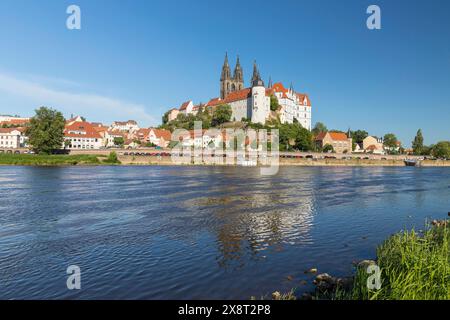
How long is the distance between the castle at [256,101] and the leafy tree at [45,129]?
83580mm

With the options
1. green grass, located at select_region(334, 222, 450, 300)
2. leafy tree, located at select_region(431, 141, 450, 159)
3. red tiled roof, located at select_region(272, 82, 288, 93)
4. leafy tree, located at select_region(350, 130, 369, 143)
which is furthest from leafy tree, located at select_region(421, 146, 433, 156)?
green grass, located at select_region(334, 222, 450, 300)

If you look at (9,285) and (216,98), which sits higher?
(216,98)

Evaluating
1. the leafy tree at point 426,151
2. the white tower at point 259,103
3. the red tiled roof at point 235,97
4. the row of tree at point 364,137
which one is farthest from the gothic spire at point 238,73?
the leafy tree at point 426,151

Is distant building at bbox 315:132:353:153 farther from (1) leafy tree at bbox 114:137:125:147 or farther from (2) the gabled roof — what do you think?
(1) leafy tree at bbox 114:137:125:147

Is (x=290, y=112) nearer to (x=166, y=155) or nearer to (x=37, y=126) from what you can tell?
(x=166, y=155)

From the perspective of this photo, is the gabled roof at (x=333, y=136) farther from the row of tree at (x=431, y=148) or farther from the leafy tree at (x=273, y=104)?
the row of tree at (x=431, y=148)

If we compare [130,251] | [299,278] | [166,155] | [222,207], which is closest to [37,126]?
[166,155]

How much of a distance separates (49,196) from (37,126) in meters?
63.7

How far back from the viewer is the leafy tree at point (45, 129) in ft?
279

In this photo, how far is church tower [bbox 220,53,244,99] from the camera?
183975mm

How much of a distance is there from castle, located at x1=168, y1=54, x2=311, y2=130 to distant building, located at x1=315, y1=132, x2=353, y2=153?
15854 mm

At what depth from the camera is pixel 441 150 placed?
15600 centimetres

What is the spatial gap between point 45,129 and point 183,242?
83.4 meters

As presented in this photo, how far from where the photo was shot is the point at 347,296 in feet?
29.2
